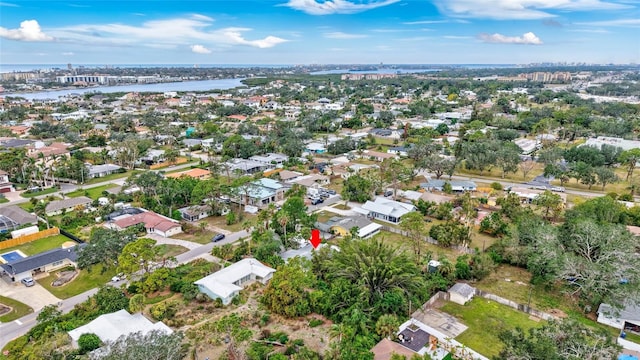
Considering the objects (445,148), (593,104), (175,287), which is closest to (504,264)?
(175,287)

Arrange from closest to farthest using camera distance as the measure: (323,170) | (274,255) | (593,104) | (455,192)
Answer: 1. (274,255)
2. (455,192)
3. (323,170)
4. (593,104)

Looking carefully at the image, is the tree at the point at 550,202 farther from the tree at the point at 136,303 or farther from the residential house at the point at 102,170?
the residential house at the point at 102,170

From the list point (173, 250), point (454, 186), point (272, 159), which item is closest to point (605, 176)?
point (454, 186)

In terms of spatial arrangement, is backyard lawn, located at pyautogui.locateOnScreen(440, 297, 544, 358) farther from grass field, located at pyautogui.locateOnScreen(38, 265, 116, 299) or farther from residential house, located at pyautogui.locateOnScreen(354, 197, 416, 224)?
grass field, located at pyautogui.locateOnScreen(38, 265, 116, 299)

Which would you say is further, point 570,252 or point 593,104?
point 593,104

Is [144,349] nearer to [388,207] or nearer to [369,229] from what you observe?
[369,229]

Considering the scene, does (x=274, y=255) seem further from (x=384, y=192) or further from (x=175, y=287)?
(x=384, y=192)

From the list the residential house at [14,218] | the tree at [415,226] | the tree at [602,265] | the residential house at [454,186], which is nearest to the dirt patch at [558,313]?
the tree at [602,265]
